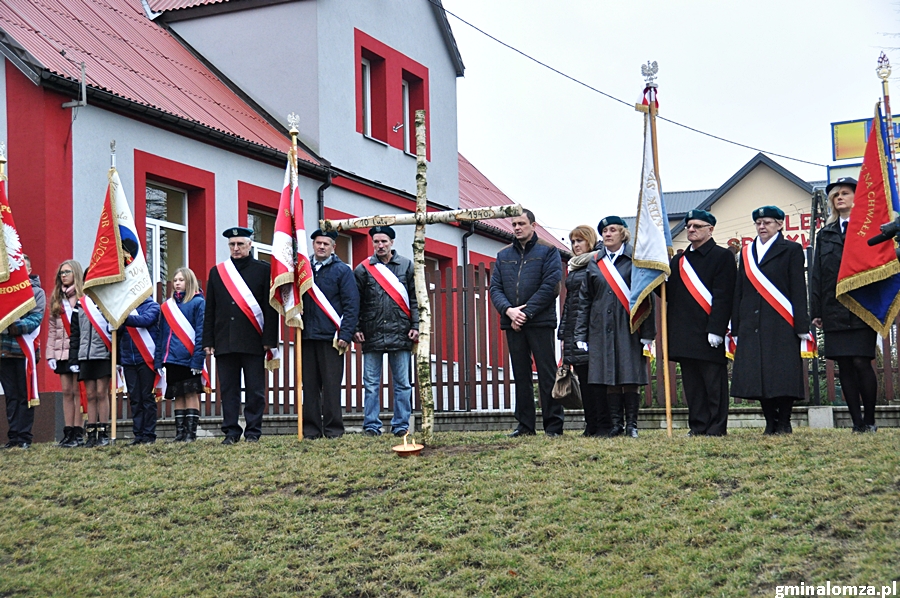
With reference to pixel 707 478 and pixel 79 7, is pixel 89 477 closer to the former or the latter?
pixel 707 478

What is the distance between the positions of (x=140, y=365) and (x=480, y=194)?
1772 cm

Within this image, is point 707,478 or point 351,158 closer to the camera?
point 707,478

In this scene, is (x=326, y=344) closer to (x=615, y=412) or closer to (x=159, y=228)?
(x=615, y=412)

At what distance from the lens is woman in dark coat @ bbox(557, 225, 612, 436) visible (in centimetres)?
1068

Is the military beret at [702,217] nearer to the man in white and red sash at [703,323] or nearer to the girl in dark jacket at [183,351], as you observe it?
the man in white and red sash at [703,323]

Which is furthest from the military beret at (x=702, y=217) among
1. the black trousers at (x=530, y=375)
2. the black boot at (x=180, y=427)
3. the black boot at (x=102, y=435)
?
the black boot at (x=102, y=435)

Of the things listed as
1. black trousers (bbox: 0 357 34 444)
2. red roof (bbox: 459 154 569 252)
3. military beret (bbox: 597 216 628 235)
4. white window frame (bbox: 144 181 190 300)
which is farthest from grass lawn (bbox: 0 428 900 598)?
red roof (bbox: 459 154 569 252)

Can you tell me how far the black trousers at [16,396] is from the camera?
38.5 ft

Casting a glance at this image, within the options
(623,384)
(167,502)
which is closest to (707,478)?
(623,384)

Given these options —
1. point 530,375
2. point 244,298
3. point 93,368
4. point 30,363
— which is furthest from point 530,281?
point 30,363

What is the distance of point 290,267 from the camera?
1133 cm

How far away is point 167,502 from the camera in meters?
8.73

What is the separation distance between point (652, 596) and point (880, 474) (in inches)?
83.6

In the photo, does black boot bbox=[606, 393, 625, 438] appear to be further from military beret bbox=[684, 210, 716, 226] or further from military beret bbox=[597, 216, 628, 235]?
military beret bbox=[684, 210, 716, 226]
